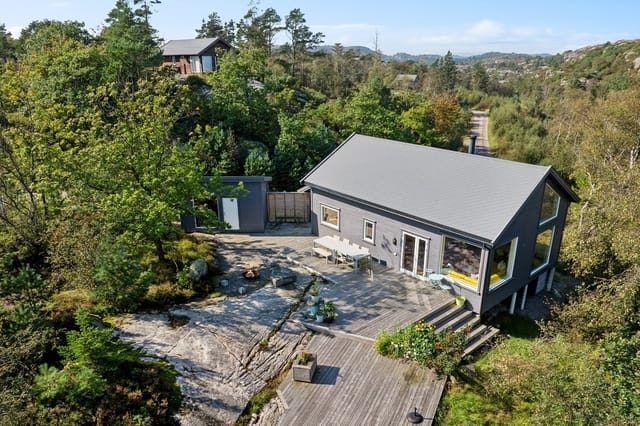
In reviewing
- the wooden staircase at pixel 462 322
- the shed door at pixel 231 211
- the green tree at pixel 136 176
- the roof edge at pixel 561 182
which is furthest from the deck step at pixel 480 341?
the shed door at pixel 231 211

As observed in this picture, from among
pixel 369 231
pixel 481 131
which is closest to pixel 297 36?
pixel 481 131

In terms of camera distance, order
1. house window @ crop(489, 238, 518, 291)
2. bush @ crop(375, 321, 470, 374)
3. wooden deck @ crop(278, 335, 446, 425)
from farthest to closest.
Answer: house window @ crop(489, 238, 518, 291) → bush @ crop(375, 321, 470, 374) → wooden deck @ crop(278, 335, 446, 425)

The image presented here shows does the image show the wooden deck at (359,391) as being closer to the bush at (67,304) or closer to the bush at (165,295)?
the bush at (165,295)

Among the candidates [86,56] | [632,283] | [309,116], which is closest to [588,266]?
[632,283]

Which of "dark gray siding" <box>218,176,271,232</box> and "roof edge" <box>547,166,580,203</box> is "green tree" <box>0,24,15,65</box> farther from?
"roof edge" <box>547,166,580,203</box>

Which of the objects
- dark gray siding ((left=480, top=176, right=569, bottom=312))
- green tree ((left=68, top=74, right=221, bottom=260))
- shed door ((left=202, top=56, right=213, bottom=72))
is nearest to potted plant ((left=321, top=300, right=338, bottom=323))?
dark gray siding ((left=480, top=176, right=569, bottom=312))
